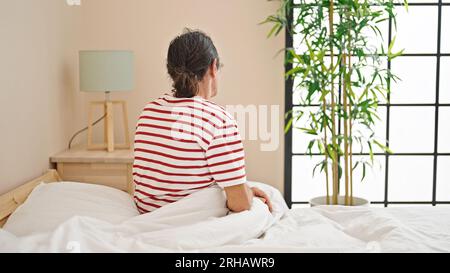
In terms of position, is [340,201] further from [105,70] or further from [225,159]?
[225,159]

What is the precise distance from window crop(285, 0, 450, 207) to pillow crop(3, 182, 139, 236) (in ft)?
6.86

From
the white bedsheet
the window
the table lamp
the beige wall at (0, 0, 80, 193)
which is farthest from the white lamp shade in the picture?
the white bedsheet

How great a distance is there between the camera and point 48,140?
3.46 meters

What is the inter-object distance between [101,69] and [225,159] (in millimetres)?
1729

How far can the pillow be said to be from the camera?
2119 millimetres

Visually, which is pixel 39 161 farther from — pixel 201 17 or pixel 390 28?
pixel 390 28

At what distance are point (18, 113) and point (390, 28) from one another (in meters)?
2.70

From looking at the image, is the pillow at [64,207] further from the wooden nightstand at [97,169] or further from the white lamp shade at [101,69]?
the white lamp shade at [101,69]

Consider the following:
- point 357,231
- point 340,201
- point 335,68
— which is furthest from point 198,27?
point 357,231

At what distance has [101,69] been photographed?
3529 millimetres

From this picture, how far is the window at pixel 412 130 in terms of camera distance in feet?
14.3

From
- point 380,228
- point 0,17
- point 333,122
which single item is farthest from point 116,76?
point 380,228

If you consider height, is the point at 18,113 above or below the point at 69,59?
below

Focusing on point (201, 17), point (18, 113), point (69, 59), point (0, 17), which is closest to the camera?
point (0, 17)
